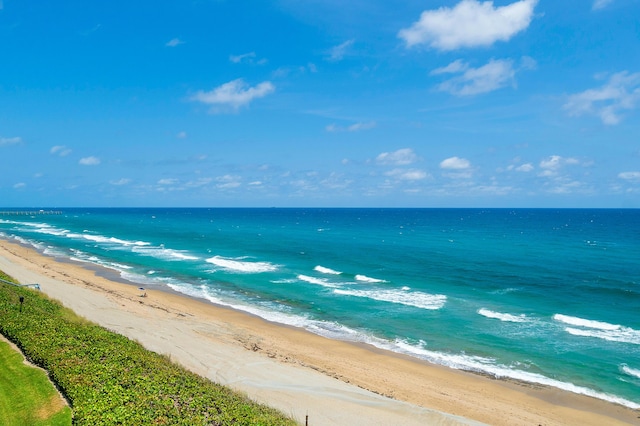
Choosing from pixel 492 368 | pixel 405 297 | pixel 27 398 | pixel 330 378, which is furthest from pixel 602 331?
pixel 27 398

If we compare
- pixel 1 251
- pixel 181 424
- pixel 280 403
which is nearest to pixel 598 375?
pixel 280 403

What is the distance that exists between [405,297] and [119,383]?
31.8 metres

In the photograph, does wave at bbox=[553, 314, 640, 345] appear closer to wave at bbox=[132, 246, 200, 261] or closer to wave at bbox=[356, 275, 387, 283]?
wave at bbox=[356, 275, 387, 283]

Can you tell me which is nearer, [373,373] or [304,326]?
[373,373]

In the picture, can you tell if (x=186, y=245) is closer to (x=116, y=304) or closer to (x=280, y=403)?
(x=116, y=304)

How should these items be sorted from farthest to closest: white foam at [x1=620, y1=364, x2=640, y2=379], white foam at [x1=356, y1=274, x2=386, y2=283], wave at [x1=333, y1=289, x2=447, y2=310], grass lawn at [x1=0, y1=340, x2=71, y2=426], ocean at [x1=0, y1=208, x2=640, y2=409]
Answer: white foam at [x1=356, y1=274, x2=386, y2=283] → wave at [x1=333, y1=289, x2=447, y2=310] → ocean at [x1=0, y1=208, x2=640, y2=409] → white foam at [x1=620, y1=364, x2=640, y2=379] → grass lawn at [x1=0, y1=340, x2=71, y2=426]

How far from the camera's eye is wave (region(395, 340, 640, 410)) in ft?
76.9

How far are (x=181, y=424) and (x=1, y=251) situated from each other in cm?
7269

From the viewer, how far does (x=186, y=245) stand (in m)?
85.2

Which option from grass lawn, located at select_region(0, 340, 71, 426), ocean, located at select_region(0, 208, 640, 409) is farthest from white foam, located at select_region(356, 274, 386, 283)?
grass lawn, located at select_region(0, 340, 71, 426)

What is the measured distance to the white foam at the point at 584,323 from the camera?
33562mm

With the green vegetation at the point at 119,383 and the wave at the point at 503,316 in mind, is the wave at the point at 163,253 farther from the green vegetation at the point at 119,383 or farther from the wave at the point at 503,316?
the green vegetation at the point at 119,383

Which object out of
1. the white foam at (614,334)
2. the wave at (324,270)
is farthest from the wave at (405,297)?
the white foam at (614,334)

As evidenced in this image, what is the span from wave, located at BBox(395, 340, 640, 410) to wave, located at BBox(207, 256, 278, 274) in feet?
95.9
